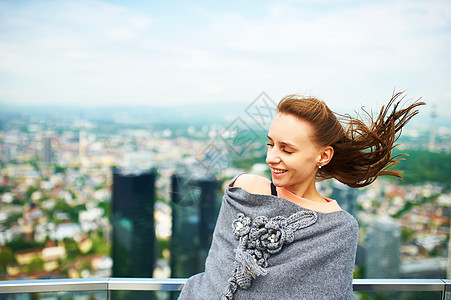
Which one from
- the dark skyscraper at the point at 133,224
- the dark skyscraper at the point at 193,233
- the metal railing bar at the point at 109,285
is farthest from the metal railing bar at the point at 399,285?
the dark skyscraper at the point at 133,224

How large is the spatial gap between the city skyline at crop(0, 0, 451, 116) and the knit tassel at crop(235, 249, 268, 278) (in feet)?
4.89

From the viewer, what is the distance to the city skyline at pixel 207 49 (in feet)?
15.8

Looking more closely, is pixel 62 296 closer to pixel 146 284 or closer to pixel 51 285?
pixel 51 285

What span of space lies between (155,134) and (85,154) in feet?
7.16

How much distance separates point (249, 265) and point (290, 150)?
14.0 inches

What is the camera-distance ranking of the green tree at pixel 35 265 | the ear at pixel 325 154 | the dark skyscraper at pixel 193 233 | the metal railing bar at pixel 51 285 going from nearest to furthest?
the ear at pixel 325 154 < the metal railing bar at pixel 51 285 < the dark skyscraper at pixel 193 233 < the green tree at pixel 35 265

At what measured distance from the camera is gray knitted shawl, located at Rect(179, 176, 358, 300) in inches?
38.1

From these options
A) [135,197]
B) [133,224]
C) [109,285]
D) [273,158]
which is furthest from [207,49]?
[273,158]

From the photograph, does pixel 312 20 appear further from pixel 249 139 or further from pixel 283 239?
pixel 283 239

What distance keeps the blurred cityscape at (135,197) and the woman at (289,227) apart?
2.04 metres

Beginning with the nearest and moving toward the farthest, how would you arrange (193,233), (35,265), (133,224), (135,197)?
(193,233) → (135,197) → (133,224) → (35,265)

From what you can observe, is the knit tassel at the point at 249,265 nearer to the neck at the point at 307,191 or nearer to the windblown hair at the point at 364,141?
the neck at the point at 307,191

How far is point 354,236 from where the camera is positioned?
999mm

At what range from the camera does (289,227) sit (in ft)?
3.33
